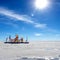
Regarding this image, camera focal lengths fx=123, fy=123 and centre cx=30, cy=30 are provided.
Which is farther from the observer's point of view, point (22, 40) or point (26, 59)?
point (22, 40)

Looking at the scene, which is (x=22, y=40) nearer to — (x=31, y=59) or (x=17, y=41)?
(x=17, y=41)

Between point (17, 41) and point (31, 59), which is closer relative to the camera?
point (31, 59)

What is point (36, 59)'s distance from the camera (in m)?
6.77

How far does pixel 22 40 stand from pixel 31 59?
99.1 ft

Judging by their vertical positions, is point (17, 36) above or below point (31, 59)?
above

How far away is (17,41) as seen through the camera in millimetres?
36125

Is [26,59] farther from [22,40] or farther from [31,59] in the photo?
[22,40]

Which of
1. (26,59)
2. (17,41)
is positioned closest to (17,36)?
(17,41)

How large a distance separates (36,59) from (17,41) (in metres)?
29.7

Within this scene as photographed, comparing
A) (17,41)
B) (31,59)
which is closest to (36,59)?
(31,59)

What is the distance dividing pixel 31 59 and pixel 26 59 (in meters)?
0.28

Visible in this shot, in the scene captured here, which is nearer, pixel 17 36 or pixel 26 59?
pixel 26 59

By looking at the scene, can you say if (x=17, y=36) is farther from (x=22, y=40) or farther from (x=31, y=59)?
(x=31, y=59)

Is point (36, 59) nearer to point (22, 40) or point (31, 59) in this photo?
point (31, 59)
